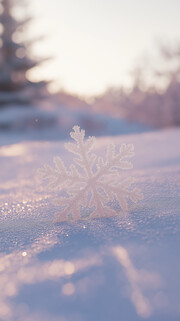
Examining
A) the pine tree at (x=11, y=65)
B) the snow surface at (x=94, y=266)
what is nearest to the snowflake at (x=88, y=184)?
the snow surface at (x=94, y=266)

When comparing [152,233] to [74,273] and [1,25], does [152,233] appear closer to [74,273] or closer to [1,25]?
[74,273]

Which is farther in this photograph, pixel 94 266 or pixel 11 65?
pixel 11 65

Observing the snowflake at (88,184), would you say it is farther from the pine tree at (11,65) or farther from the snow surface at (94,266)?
the pine tree at (11,65)

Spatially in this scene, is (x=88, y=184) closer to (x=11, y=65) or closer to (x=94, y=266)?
(x=94, y=266)

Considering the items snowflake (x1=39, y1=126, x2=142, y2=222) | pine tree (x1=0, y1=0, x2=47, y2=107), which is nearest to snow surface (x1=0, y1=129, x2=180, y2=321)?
snowflake (x1=39, y1=126, x2=142, y2=222)

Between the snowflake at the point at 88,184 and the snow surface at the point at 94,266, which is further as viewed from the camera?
the snowflake at the point at 88,184

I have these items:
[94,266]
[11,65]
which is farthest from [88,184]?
[11,65]

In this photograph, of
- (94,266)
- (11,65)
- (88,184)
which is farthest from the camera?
(11,65)

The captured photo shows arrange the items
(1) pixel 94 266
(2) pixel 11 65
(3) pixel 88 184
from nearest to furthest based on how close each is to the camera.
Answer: (1) pixel 94 266, (3) pixel 88 184, (2) pixel 11 65
